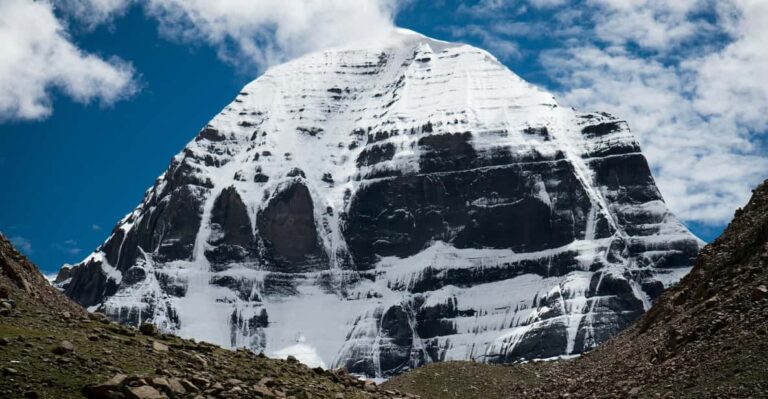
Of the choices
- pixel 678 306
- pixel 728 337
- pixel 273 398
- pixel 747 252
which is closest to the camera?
pixel 273 398

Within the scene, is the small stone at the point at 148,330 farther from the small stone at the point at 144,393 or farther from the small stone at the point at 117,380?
the small stone at the point at 144,393

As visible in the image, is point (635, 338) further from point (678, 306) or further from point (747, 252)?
point (747, 252)

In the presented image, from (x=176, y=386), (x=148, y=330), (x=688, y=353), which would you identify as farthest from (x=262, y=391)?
(x=688, y=353)

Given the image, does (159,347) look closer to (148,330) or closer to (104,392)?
(148,330)

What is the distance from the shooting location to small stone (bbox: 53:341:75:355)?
51469mm

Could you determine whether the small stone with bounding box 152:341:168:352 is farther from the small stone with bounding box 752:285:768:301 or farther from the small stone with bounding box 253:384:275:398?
the small stone with bounding box 752:285:768:301

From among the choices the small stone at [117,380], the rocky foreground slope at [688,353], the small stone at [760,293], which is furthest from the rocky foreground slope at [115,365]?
the small stone at [760,293]

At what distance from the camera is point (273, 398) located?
177ft

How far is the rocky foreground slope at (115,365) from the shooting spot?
4866 cm

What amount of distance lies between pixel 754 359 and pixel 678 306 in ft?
67.3

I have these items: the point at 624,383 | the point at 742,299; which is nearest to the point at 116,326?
the point at 624,383

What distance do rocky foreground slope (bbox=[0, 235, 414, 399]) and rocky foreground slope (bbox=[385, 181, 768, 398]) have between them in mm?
13079

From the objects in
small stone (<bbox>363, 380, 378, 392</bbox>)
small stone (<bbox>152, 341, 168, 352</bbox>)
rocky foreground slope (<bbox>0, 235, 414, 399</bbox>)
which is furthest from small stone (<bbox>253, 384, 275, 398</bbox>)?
small stone (<bbox>363, 380, 378, 392</bbox>)

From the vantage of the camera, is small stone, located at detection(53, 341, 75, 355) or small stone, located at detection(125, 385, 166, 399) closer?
small stone, located at detection(125, 385, 166, 399)
